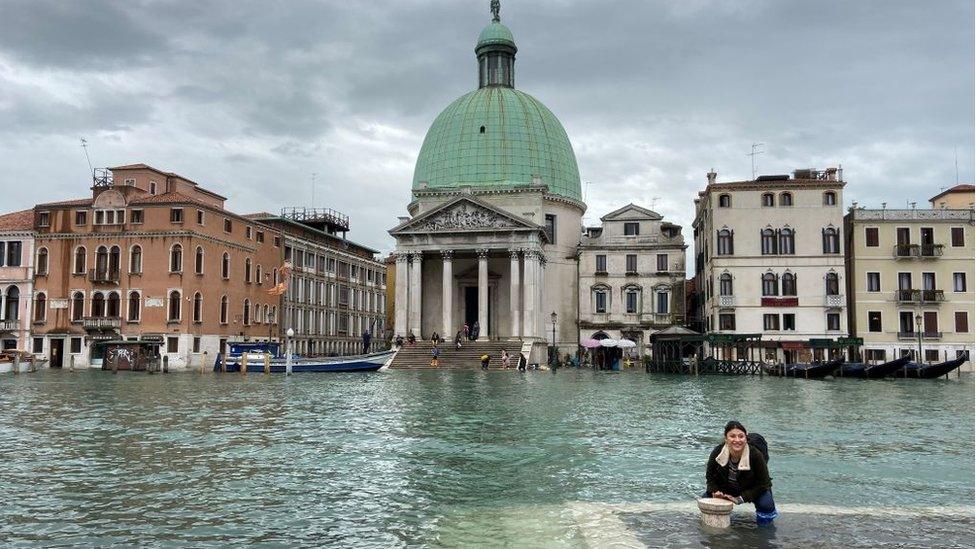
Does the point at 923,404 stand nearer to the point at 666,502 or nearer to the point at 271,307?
the point at 666,502

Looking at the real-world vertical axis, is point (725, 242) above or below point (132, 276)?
above

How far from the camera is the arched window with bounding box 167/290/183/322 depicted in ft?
160

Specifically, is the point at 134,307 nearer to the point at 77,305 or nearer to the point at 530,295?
the point at 77,305

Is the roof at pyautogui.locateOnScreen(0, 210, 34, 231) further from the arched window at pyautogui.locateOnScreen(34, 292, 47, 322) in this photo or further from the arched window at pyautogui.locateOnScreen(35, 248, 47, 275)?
the arched window at pyautogui.locateOnScreen(34, 292, 47, 322)

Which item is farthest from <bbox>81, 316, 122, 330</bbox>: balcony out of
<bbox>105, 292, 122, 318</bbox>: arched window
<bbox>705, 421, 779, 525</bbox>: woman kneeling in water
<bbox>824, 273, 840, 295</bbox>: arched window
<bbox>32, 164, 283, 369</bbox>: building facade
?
<bbox>705, 421, 779, 525</bbox>: woman kneeling in water

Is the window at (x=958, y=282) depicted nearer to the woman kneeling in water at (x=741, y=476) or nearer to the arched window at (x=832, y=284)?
the arched window at (x=832, y=284)

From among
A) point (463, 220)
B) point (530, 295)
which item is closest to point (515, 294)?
point (530, 295)

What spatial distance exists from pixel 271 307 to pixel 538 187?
70.2ft

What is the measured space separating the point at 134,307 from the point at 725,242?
36849 millimetres

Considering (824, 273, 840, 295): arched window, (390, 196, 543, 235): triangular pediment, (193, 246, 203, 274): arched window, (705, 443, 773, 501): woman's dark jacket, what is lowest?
(705, 443, 773, 501): woman's dark jacket

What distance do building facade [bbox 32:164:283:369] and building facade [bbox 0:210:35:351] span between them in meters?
0.47

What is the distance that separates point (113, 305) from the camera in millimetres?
49969

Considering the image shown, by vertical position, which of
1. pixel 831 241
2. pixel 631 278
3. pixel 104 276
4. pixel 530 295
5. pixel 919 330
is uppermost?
pixel 831 241

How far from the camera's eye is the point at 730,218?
5331 centimetres
